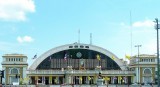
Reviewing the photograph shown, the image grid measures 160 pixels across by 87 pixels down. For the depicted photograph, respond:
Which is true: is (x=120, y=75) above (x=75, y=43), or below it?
below

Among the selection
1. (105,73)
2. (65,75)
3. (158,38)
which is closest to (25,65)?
(65,75)

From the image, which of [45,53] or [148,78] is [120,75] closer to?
[148,78]

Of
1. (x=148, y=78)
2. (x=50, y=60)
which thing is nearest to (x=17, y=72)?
(x=50, y=60)

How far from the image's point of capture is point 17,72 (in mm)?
136500

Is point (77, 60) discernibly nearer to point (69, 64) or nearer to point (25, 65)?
point (69, 64)

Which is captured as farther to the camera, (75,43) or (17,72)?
(75,43)

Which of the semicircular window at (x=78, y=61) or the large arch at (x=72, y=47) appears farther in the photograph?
the large arch at (x=72, y=47)

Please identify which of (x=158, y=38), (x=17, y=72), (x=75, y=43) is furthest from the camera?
(x=75, y=43)

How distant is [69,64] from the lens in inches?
5664

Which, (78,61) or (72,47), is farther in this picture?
(72,47)

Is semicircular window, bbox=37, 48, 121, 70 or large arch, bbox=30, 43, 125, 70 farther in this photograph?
large arch, bbox=30, 43, 125, 70

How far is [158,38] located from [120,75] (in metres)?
78.6

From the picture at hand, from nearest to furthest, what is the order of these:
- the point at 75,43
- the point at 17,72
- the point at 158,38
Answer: the point at 158,38, the point at 17,72, the point at 75,43

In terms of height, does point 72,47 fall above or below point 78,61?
above
